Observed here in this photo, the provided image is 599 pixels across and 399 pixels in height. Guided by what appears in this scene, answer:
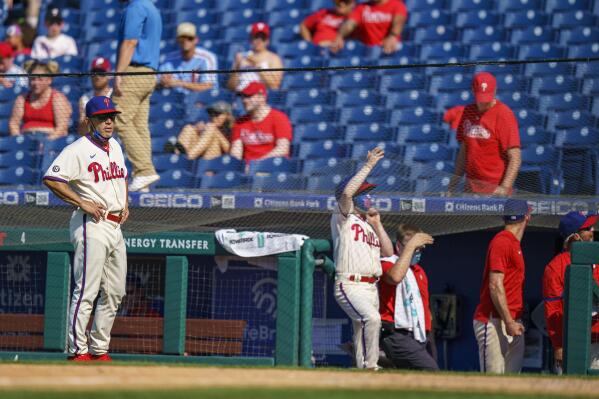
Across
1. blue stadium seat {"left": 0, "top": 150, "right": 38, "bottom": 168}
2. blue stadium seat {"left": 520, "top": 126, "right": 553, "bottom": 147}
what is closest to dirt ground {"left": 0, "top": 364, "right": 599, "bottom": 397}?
blue stadium seat {"left": 520, "top": 126, "right": 553, "bottom": 147}

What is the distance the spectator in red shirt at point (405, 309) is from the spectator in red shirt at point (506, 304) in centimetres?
38

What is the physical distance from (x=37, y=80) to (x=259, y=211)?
7.55ft

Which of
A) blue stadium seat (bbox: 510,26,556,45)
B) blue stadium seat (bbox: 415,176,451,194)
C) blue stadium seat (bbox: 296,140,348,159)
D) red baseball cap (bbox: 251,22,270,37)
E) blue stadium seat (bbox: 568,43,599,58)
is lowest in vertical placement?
blue stadium seat (bbox: 415,176,451,194)

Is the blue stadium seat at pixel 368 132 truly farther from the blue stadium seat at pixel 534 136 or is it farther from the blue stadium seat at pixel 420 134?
the blue stadium seat at pixel 534 136

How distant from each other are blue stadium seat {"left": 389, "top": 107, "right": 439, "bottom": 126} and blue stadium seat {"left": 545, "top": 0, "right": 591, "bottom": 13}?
7.12 ft

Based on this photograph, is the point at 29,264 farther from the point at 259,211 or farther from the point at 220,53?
the point at 220,53

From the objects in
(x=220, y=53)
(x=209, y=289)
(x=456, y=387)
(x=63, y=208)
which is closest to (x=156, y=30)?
(x=63, y=208)

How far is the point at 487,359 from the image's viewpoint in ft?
25.3

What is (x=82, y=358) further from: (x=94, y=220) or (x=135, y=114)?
(x=135, y=114)

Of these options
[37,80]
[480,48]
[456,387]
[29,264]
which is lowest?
[456,387]

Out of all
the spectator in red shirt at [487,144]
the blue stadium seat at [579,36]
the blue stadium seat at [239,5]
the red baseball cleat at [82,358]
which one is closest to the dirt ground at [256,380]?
the red baseball cleat at [82,358]

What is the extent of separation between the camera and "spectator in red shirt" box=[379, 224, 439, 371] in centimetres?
776

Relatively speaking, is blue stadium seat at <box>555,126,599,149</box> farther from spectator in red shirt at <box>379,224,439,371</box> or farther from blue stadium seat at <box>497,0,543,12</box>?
blue stadium seat at <box>497,0,543,12</box>

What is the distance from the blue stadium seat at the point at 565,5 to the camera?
11797mm
